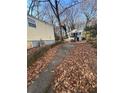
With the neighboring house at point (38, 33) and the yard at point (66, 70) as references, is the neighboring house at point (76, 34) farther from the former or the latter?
the neighboring house at point (38, 33)

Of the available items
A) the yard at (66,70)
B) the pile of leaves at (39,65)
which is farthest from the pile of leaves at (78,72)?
the pile of leaves at (39,65)

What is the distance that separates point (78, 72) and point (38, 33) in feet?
1.49

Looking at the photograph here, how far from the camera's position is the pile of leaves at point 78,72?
215 centimetres

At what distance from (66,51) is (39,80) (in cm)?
32

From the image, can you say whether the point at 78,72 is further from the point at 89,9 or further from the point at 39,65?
the point at 89,9

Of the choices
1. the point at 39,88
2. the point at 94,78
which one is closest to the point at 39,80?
the point at 39,88

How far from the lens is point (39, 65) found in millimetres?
2270

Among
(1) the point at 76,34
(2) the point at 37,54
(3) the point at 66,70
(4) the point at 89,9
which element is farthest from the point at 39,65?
(4) the point at 89,9

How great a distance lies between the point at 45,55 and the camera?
89.9 inches
